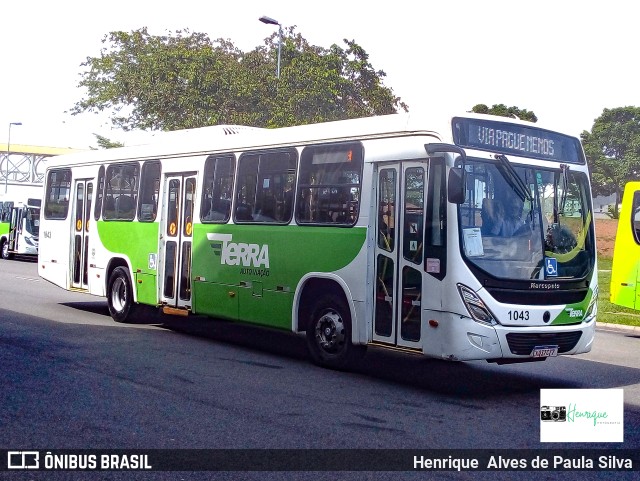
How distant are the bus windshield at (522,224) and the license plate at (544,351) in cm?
76

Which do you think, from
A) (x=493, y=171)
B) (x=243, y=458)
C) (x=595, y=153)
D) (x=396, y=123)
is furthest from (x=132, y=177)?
(x=595, y=153)

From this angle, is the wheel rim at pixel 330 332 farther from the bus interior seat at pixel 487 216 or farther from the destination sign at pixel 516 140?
the destination sign at pixel 516 140

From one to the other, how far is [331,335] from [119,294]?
19.2ft

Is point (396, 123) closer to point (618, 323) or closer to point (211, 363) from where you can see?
point (211, 363)

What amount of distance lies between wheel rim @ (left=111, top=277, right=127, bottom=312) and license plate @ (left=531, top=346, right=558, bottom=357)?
26.1 feet

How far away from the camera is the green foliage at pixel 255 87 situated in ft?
123

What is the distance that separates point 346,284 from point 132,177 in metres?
6.07

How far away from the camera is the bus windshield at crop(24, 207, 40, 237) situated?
38.6 metres

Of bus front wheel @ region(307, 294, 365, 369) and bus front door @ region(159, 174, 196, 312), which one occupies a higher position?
bus front door @ region(159, 174, 196, 312)

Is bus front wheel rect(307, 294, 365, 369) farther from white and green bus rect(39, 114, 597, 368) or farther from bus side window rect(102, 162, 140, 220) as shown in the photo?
bus side window rect(102, 162, 140, 220)

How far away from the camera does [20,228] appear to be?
128ft

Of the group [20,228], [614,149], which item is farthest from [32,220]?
[614,149]

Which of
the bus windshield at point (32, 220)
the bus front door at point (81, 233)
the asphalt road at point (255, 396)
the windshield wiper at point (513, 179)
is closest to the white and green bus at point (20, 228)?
the bus windshield at point (32, 220)

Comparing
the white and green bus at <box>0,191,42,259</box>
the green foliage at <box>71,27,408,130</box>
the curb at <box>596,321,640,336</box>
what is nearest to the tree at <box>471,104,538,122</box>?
the green foliage at <box>71,27,408,130</box>
